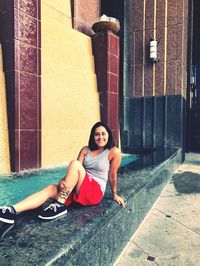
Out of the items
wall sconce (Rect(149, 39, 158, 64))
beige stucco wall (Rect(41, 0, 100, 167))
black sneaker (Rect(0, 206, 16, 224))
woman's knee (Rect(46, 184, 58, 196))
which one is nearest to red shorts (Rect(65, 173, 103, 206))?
woman's knee (Rect(46, 184, 58, 196))

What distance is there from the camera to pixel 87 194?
2506 mm

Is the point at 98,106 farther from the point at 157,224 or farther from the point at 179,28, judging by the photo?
the point at 157,224

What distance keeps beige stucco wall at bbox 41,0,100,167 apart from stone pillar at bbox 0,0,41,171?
0.46 metres

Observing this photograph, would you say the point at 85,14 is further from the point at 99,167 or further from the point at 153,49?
the point at 99,167

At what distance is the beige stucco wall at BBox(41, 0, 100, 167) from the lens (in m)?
6.13

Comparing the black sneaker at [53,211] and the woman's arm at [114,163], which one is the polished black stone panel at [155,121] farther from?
the black sneaker at [53,211]

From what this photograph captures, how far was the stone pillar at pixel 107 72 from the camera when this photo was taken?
7.70 m

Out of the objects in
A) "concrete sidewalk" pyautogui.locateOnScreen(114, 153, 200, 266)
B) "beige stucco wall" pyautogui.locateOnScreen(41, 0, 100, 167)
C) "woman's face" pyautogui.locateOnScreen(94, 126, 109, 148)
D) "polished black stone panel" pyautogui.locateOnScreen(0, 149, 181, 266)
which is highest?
"beige stucco wall" pyautogui.locateOnScreen(41, 0, 100, 167)

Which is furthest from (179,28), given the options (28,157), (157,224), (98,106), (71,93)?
(157,224)

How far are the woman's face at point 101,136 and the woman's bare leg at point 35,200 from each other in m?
0.65

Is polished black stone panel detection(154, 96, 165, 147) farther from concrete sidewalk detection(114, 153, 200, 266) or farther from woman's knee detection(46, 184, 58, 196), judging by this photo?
woman's knee detection(46, 184, 58, 196)

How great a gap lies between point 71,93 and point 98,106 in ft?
4.07

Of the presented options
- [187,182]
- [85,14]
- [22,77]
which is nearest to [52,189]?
[22,77]

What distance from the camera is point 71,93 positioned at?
6875 mm
